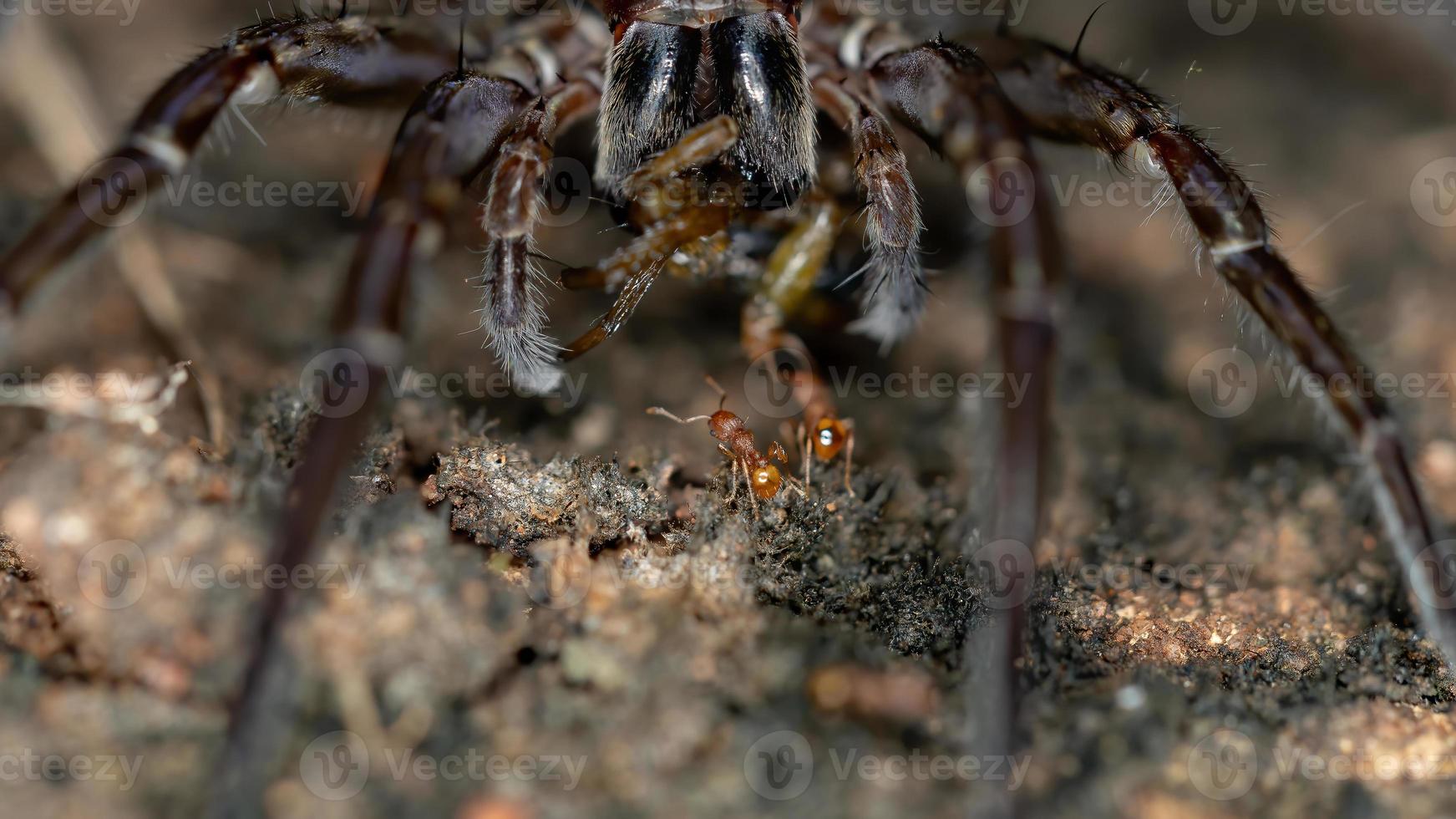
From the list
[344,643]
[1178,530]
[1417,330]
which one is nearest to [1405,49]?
[1417,330]

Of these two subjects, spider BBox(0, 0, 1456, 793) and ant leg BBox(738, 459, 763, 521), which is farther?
ant leg BBox(738, 459, 763, 521)

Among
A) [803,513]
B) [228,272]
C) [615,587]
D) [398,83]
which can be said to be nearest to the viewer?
[615,587]

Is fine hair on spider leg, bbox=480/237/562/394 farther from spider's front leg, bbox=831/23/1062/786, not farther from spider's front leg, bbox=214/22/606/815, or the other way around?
spider's front leg, bbox=831/23/1062/786

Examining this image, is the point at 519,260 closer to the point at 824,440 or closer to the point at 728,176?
the point at 728,176

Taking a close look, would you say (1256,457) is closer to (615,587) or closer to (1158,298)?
(1158,298)

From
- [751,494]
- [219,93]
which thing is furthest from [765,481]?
[219,93]

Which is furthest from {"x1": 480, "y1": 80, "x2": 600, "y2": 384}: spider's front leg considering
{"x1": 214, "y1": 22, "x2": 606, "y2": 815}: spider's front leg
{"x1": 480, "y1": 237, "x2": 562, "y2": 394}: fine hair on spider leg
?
{"x1": 214, "y1": 22, "x2": 606, "y2": 815}: spider's front leg
